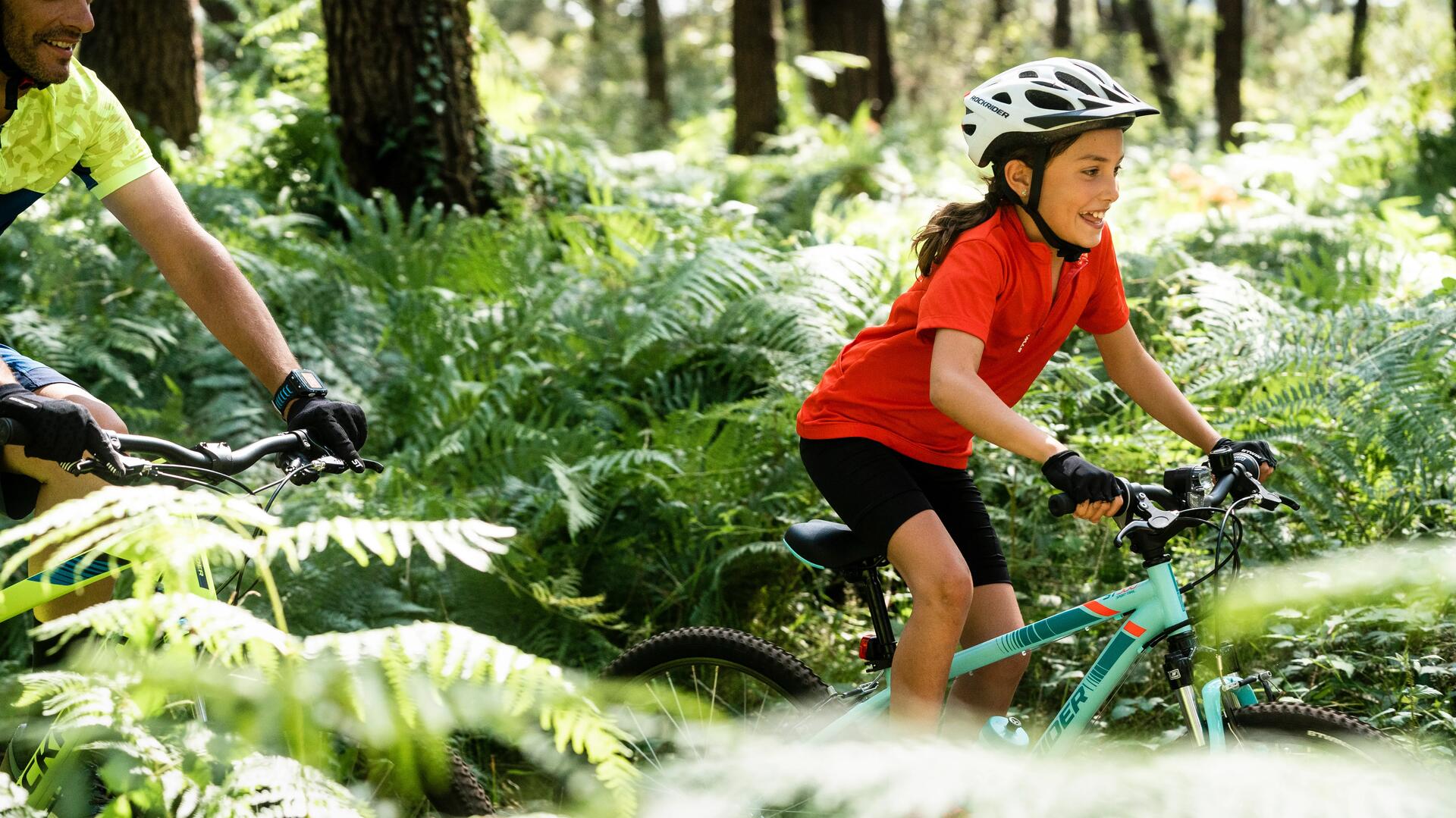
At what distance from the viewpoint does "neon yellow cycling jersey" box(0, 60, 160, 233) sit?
9.70 ft

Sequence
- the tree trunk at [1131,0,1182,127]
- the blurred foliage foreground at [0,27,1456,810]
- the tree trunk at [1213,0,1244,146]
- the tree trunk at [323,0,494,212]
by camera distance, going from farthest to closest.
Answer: the tree trunk at [1131,0,1182,127] < the tree trunk at [1213,0,1244,146] < the tree trunk at [323,0,494,212] < the blurred foliage foreground at [0,27,1456,810]

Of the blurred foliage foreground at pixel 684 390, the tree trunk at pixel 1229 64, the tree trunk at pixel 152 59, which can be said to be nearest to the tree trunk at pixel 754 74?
the blurred foliage foreground at pixel 684 390

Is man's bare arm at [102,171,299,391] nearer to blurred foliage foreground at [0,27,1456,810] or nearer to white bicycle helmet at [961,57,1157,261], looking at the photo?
blurred foliage foreground at [0,27,1456,810]

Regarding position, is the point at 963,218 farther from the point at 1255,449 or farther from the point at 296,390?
the point at 296,390

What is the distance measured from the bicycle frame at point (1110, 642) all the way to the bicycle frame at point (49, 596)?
195 cm

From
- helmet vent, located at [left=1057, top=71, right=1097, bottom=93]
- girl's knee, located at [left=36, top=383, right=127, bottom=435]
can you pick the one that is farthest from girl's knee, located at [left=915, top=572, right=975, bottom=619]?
girl's knee, located at [left=36, top=383, right=127, bottom=435]

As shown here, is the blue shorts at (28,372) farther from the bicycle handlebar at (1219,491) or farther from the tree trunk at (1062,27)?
the tree trunk at (1062,27)

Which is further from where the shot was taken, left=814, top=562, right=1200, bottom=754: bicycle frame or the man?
left=814, top=562, right=1200, bottom=754: bicycle frame

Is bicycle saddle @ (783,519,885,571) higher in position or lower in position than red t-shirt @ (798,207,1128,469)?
lower

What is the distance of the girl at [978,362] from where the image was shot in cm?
307

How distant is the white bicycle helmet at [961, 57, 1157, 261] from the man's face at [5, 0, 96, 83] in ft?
7.22

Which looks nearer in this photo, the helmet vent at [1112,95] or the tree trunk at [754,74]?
the helmet vent at [1112,95]

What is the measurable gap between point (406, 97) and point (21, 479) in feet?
17.1

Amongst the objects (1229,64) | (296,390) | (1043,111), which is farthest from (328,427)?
(1229,64)
